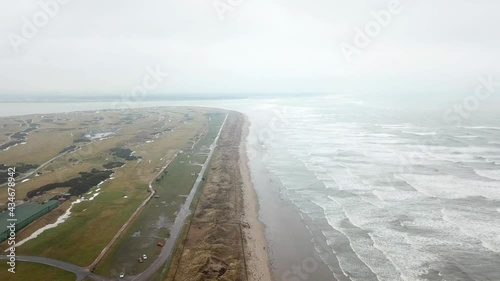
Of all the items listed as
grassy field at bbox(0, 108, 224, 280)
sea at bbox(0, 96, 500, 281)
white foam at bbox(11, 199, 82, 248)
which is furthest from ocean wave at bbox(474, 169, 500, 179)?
white foam at bbox(11, 199, 82, 248)

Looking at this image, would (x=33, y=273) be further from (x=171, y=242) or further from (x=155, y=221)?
(x=155, y=221)

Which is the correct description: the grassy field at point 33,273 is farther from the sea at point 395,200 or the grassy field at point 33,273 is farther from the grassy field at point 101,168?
the sea at point 395,200

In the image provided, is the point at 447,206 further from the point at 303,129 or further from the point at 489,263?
the point at 303,129

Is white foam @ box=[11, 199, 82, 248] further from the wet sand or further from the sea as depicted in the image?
the sea

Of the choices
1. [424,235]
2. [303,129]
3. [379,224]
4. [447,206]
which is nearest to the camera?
[424,235]

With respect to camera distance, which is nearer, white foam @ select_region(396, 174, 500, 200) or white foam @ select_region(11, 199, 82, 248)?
white foam @ select_region(11, 199, 82, 248)

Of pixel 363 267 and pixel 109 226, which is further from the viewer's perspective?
pixel 109 226

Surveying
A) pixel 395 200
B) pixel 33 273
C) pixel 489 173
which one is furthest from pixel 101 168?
pixel 489 173

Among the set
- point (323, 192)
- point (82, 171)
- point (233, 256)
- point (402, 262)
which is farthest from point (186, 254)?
point (82, 171)
